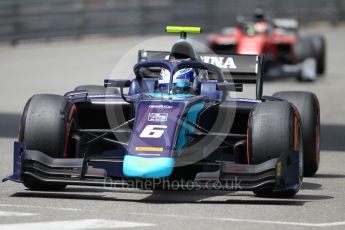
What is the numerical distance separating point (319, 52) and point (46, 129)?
17.0m

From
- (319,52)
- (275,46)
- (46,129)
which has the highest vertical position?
(46,129)

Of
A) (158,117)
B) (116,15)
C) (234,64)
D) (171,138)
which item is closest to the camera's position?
(171,138)

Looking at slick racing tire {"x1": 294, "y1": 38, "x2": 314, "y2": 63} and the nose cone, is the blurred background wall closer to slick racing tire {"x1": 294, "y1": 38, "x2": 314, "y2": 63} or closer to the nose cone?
slick racing tire {"x1": 294, "y1": 38, "x2": 314, "y2": 63}

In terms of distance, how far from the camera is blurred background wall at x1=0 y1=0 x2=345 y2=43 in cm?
3147

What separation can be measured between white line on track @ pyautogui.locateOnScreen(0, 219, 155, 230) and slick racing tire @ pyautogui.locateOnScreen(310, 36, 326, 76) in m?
18.4

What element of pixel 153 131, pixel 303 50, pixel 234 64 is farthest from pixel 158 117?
pixel 303 50

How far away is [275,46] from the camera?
25672 millimetres

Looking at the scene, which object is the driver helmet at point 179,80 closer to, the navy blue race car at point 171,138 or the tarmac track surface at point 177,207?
the navy blue race car at point 171,138

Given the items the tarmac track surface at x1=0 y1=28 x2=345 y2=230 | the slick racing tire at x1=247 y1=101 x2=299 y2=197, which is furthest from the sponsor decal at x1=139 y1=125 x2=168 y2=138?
the slick racing tire at x1=247 y1=101 x2=299 y2=197

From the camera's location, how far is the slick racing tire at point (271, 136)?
984cm

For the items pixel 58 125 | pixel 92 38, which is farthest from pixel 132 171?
pixel 92 38

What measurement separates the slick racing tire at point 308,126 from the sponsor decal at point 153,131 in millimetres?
2234

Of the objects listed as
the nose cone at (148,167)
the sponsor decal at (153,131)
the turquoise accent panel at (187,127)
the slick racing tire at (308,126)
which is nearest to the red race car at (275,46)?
the slick racing tire at (308,126)

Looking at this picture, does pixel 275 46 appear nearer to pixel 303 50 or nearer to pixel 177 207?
pixel 303 50
